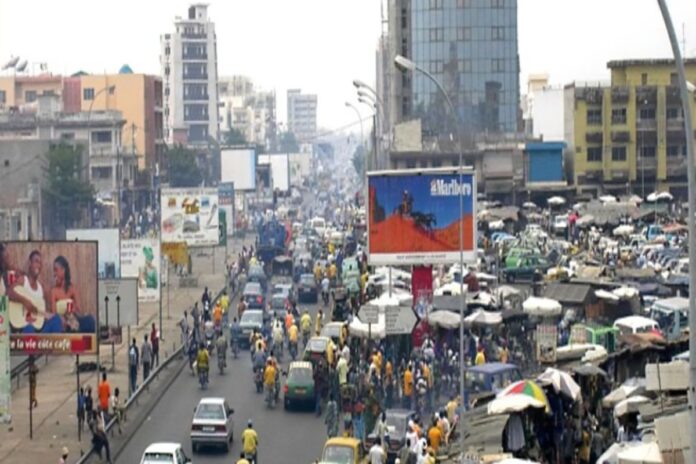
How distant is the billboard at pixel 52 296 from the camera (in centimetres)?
3047

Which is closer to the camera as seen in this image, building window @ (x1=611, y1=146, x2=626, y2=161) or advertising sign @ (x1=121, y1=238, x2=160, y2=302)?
advertising sign @ (x1=121, y1=238, x2=160, y2=302)

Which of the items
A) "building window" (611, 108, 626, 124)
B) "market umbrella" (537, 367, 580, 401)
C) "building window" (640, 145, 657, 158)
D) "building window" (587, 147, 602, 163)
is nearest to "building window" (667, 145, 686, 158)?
"building window" (640, 145, 657, 158)

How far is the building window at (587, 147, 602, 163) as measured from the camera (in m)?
91.4

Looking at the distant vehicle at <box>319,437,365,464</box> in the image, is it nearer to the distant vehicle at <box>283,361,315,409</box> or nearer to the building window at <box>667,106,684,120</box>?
the distant vehicle at <box>283,361,315,409</box>

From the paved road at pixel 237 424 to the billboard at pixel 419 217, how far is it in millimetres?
3621

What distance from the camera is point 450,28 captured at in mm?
107188

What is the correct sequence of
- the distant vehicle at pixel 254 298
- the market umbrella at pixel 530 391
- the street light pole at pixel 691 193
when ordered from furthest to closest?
the distant vehicle at pixel 254 298
the market umbrella at pixel 530 391
the street light pole at pixel 691 193

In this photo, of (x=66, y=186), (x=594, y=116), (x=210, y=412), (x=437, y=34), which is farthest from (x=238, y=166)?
(x=210, y=412)

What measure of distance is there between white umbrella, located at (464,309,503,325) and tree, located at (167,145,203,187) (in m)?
81.3

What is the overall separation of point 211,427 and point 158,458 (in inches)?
143

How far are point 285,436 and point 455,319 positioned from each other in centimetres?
750

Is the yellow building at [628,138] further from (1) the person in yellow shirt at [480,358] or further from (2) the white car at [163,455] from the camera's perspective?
(2) the white car at [163,455]

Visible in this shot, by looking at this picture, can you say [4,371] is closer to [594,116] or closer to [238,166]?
[594,116]

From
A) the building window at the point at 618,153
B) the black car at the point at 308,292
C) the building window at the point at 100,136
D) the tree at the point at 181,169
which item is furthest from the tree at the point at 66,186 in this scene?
the black car at the point at 308,292
